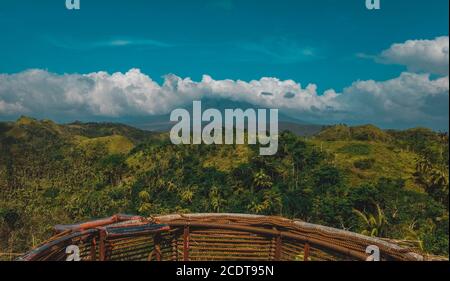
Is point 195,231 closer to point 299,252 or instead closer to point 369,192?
point 299,252

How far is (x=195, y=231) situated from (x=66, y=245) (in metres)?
1.31

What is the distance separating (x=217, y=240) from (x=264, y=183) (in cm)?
3740

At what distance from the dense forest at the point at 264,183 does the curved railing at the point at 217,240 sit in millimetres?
19813

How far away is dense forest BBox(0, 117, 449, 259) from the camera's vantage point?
31.2 metres

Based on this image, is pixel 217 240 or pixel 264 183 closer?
pixel 217 240

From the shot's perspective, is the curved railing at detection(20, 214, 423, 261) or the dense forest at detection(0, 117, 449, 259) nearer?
the curved railing at detection(20, 214, 423, 261)

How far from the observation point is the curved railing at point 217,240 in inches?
130

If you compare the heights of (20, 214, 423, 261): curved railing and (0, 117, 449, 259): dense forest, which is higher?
(20, 214, 423, 261): curved railing

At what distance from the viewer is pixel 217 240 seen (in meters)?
4.05

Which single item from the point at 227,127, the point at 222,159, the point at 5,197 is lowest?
the point at 5,197

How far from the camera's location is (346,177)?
41.4m

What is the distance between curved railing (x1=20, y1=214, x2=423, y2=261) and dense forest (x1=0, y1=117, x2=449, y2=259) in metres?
19.8

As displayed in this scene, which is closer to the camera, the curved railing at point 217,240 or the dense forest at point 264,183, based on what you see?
the curved railing at point 217,240

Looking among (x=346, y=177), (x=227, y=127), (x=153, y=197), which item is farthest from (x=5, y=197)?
(x=346, y=177)
